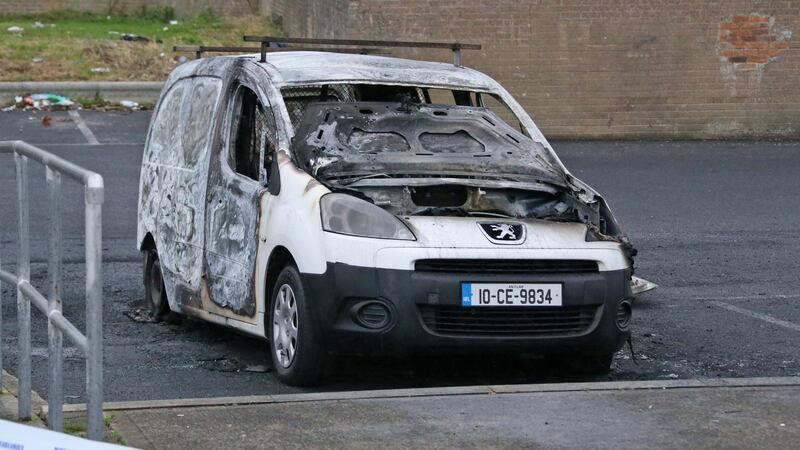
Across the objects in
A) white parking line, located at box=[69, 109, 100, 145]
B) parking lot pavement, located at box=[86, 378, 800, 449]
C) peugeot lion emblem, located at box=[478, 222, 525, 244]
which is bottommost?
white parking line, located at box=[69, 109, 100, 145]

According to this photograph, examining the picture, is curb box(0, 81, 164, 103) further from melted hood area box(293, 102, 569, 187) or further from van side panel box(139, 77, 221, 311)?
melted hood area box(293, 102, 569, 187)

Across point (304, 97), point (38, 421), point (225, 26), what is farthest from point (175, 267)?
point (225, 26)

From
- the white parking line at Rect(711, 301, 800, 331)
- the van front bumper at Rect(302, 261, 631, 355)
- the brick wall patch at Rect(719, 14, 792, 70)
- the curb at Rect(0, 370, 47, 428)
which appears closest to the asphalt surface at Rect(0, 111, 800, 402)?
the white parking line at Rect(711, 301, 800, 331)

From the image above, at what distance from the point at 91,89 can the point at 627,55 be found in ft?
26.2

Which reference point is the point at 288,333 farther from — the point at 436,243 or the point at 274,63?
the point at 274,63

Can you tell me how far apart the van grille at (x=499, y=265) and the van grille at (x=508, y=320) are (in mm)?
183

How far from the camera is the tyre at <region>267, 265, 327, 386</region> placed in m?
6.59

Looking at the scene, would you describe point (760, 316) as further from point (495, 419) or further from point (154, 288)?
point (154, 288)

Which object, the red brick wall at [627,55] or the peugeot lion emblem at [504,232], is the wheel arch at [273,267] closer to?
the peugeot lion emblem at [504,232]

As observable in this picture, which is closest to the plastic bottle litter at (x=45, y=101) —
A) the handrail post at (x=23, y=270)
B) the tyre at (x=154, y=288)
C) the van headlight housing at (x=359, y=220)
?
the tyre at (x=154, y=288)

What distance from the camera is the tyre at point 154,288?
337 inches

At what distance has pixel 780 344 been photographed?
798cm

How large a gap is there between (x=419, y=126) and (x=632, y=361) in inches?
69.8

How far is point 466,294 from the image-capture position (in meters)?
6.50
